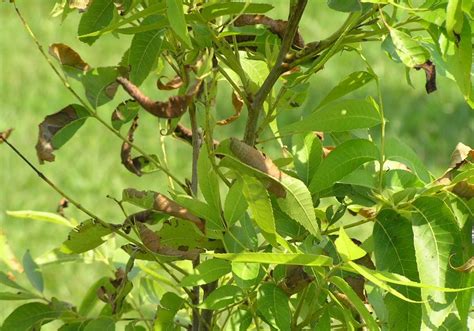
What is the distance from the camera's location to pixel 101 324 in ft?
4.51

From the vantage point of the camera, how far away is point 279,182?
3.36ft

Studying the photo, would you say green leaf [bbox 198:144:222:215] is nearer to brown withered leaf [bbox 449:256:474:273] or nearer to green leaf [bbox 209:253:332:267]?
green leaf [bbox 209:253:332:267]

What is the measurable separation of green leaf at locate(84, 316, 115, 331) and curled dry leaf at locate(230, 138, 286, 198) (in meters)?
0.44

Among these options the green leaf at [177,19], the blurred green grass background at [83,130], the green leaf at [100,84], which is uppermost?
the green leaf at [177,19]

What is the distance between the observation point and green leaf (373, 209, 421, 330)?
1.07 metres

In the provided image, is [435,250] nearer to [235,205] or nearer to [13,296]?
[235,205]

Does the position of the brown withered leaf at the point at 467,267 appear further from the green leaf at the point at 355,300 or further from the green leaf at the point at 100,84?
the green leaf at the point at 100,84

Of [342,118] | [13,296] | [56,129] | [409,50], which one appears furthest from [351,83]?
[13,296]

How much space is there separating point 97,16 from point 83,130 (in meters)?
3.16

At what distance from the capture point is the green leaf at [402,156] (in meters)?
1.18

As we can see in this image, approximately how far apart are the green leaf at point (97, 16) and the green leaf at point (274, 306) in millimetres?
356

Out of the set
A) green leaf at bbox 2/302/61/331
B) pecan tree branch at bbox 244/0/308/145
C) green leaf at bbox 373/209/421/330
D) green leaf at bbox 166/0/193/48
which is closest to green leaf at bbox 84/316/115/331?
green leaf at bbox 2/302/61/331

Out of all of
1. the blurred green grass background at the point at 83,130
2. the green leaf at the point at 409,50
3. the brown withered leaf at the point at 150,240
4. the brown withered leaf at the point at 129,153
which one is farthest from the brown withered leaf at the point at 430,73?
the blurred green grass background at the point at 83,130

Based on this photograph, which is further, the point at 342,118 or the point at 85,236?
the point at 85,236
